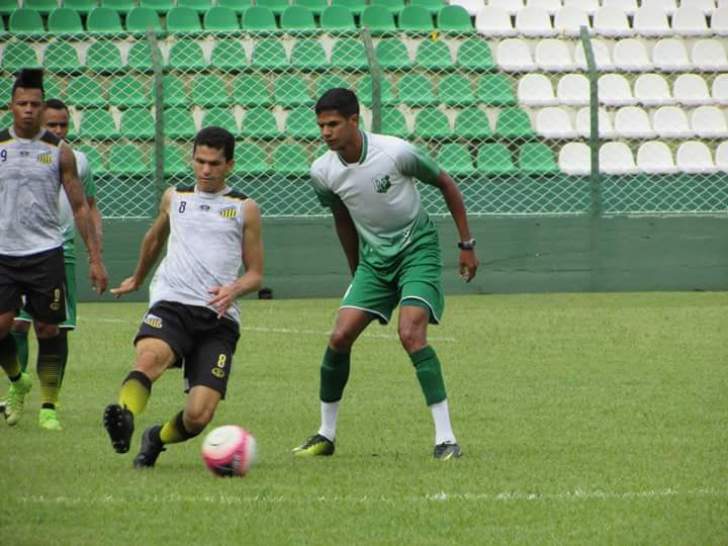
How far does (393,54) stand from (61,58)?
4119 mm

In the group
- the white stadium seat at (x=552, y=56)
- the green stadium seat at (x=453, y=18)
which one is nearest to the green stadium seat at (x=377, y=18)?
the green stadium seat at (x=453, y=18)

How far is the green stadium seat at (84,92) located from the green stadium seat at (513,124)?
4.96m

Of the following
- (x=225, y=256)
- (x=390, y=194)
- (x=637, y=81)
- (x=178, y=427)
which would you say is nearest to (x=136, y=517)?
(x=178, y=427)

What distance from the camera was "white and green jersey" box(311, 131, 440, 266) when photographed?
8.89m

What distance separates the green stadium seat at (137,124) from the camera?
20.5 metres

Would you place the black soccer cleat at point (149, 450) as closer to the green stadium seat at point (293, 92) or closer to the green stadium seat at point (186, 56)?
the green stadium seat at point (293, 92)

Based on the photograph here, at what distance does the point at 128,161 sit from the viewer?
2017cm

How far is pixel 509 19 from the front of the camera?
75.9ft

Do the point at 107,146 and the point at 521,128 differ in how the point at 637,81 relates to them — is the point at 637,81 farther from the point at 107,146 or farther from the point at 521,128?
the point at 107,146

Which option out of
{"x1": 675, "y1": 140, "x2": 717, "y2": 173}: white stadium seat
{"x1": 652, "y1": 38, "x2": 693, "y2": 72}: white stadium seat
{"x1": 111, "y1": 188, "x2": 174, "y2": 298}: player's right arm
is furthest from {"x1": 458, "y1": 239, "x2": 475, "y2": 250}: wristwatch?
{"x1": 652, "y1": 38, "x2": 693, "y2": 72}: white stadium seat

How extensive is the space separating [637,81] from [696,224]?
129 inches

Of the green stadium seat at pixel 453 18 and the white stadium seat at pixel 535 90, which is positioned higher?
the green stadium seat at pixel 453 18

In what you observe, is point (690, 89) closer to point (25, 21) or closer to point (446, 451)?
point (25, 21)

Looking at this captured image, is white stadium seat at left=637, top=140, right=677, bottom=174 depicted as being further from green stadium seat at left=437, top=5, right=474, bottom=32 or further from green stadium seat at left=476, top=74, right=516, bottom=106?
green stadium seat at left=437, top=5, right=474, bottom=32
